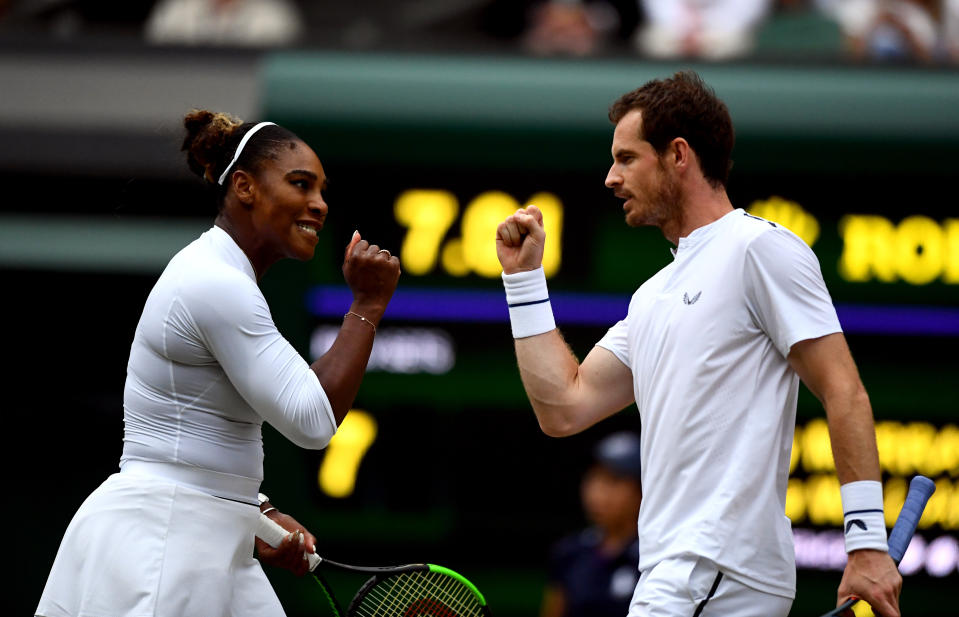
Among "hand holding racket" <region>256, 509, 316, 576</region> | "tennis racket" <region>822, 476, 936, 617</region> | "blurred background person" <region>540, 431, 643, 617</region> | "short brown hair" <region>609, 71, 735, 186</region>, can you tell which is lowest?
"blurred background person" <region>540, 431, 643, 617</region>

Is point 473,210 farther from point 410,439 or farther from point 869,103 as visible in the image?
point 869,103

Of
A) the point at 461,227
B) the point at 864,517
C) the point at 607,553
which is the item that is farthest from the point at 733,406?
the point at 461,227

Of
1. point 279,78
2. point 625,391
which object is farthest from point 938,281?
point 625,391

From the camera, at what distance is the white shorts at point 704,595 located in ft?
10.4

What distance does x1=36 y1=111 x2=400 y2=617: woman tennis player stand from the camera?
3.11 metres

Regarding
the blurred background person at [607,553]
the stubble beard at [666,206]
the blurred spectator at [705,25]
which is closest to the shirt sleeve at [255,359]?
the stubble beard at [666,206]

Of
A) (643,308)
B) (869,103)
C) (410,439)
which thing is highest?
(869,103)

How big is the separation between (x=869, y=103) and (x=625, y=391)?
152 inches

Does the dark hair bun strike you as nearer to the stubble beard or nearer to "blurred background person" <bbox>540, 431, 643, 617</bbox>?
the stubble beard

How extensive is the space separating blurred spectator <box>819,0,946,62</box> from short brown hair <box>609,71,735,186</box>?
457 cm

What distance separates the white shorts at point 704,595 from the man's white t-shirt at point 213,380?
2.60 ft

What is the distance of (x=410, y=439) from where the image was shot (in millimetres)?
7137

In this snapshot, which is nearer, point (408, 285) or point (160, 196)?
point (408, 285)

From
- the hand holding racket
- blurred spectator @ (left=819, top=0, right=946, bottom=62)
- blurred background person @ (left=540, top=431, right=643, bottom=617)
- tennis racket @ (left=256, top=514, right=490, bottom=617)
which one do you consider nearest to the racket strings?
tennis racket @ (left=256, top=514, right=490, bottom=617)
